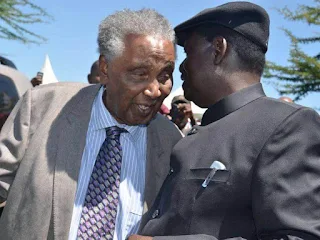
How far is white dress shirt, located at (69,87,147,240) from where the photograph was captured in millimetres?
2424

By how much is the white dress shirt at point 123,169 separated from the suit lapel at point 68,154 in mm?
47

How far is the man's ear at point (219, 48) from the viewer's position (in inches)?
85.7

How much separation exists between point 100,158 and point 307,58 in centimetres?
1782

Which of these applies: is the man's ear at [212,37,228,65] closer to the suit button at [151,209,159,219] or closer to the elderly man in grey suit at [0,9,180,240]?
the elderly man in grey suit at [0,9,180,240]

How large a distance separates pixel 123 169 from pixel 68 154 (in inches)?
12.4

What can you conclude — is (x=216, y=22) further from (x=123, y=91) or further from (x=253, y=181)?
(x=253, y=181)

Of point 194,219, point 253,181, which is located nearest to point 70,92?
point 194,219

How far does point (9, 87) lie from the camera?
3.29 metres

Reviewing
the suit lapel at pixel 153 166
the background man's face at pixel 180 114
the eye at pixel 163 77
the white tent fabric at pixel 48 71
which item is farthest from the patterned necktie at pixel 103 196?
the white tent fabric at pixel 48 71

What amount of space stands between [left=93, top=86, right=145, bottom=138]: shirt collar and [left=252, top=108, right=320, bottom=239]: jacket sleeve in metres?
1.03

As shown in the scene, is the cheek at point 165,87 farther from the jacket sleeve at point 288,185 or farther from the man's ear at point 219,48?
the jacket sleeve at point 288,185

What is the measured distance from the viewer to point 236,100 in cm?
212

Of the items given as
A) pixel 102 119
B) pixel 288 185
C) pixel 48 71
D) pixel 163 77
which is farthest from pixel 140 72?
pixel 48 71

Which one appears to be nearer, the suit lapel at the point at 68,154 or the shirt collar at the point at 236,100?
the shirt collar at the point at 236,100
